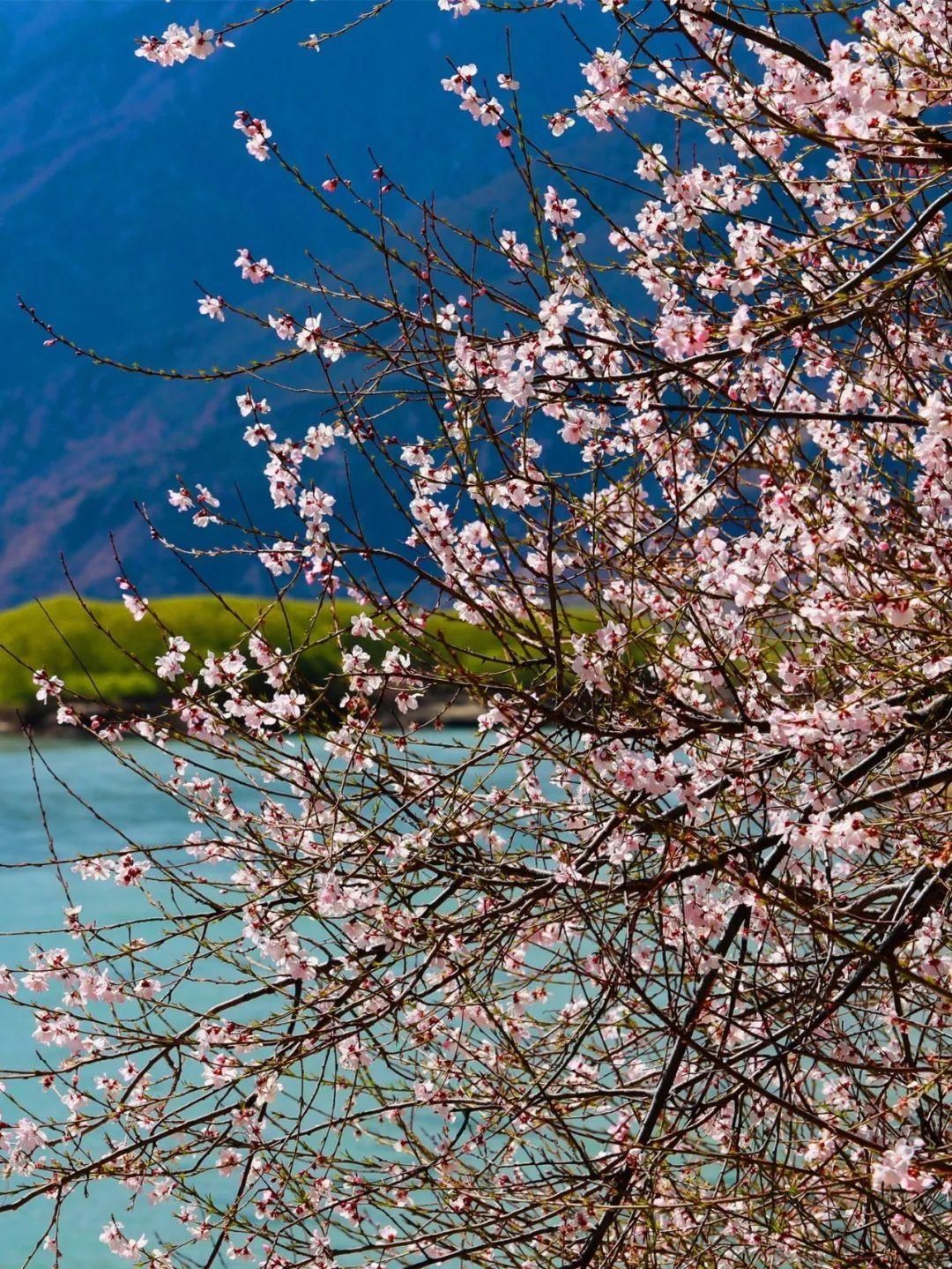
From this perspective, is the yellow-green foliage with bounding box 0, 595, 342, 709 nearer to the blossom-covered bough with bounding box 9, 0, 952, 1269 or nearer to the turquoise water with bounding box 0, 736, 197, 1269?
the turquoise water with bounding box 0, 736, 197, 1269

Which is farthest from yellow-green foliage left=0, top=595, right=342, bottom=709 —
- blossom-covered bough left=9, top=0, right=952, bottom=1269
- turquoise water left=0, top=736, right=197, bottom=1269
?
blossom-covered bough left=9, top=0, right=952, bottom=1269

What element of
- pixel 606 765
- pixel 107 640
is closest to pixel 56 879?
pixel 107 640

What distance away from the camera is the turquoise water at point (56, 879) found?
10344 millimetres

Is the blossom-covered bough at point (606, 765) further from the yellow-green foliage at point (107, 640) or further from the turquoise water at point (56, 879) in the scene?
the yellow-green foliage at point (107, 640)

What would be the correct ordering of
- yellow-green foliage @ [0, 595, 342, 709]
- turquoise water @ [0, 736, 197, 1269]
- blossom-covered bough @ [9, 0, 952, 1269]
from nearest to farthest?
1. blossom-covered bough @ [9, 0, 952, 1269]
2. turquoise water @ [0, 736, 197, 1269]
3. yellow-green foliage @ [0, 595, 342, 709]

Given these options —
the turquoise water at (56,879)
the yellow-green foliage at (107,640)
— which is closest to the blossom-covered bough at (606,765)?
the turquoise water at (56,879)

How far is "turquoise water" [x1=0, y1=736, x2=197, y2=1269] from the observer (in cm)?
1034

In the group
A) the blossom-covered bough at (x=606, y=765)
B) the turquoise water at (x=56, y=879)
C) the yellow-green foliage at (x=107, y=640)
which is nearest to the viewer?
the blossom-covered bough at (x=606, y=765)

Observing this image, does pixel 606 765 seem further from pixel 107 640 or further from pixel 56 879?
pixel 107 640

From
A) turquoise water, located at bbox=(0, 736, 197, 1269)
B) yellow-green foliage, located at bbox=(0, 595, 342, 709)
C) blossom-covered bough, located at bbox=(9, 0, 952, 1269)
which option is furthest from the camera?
yellow-green foliage, located at bbox=(0, 595, 342, 709)

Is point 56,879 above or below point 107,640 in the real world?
below

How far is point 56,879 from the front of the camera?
694 inches

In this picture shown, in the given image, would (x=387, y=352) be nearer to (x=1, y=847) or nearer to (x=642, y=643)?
(x=642, y=643)

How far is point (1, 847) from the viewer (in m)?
21.3
